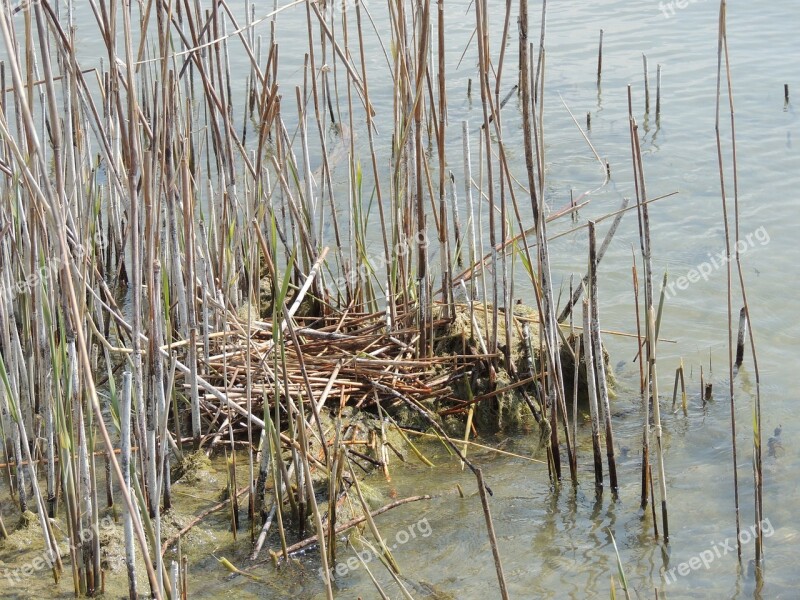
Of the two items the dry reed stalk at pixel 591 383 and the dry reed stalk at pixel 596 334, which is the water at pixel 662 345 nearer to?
the dry reed stalk at pixel 591 383

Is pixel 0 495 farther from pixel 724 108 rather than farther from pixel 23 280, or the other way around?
pixel 724 108

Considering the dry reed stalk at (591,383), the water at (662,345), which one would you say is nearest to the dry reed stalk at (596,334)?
the dry reed stalk at (591,383)

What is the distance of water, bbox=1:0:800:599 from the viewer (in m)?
2.92

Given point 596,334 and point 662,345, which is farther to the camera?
point 662,345

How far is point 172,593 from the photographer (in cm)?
207

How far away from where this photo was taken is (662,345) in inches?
180

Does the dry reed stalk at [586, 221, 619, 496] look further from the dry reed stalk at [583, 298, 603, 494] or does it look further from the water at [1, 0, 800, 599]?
the water at [1, 0, 800, 599]

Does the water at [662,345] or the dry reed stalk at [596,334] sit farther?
the water at [662,345]

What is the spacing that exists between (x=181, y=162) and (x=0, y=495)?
4.83 feet

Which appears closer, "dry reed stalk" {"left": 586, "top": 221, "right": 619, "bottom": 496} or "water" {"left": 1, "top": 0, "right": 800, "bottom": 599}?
"dry reed stalk" {"left": 586, "top": 221, "right": 619, "bottom": 496}

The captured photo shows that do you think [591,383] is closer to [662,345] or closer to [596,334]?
[596,334]

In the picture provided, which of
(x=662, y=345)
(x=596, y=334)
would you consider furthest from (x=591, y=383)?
(x=662, y=345)

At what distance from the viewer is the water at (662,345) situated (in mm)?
2918

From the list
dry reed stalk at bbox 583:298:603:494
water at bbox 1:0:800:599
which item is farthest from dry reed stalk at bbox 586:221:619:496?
water at bbox 1:0:800:599
